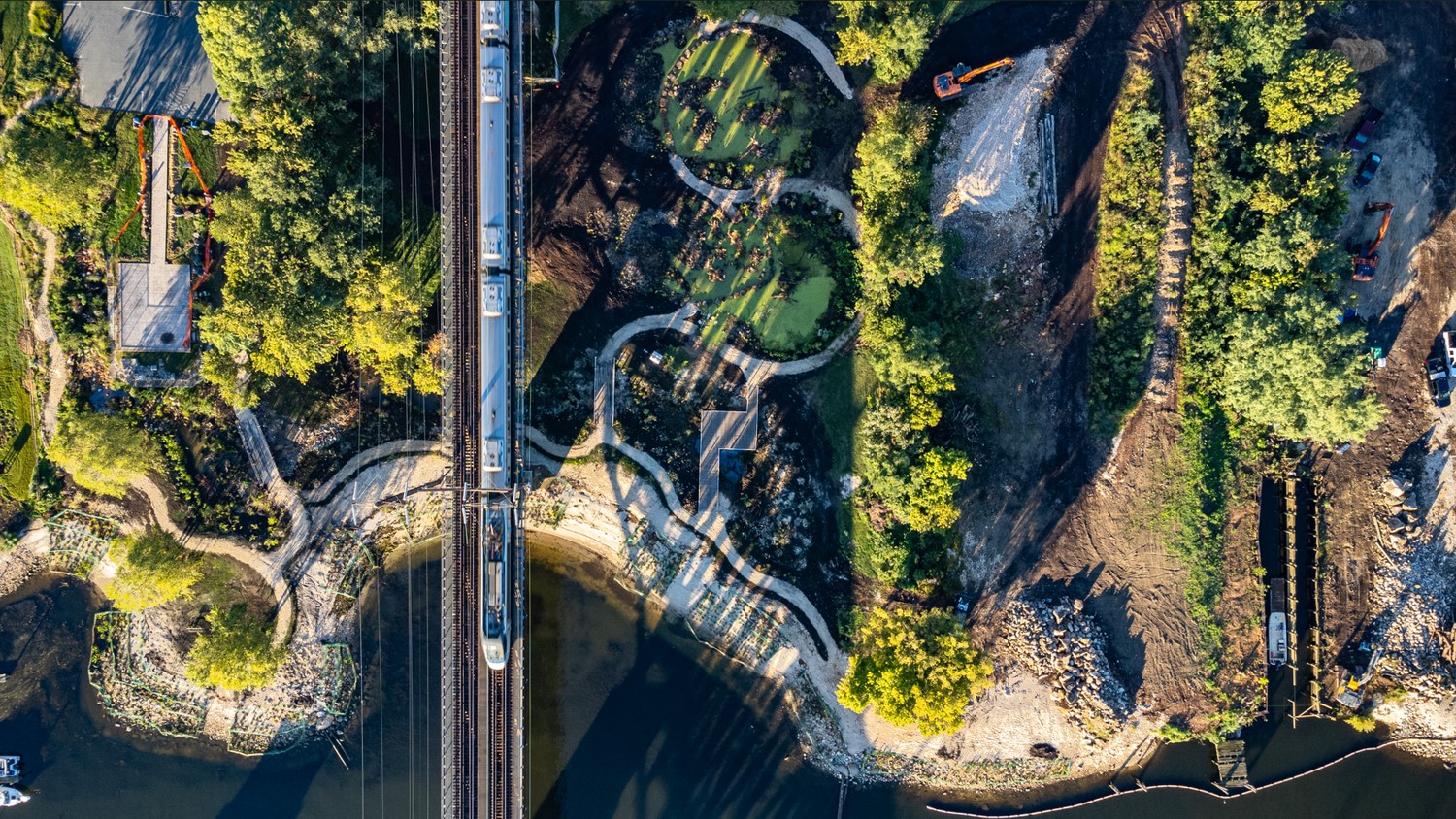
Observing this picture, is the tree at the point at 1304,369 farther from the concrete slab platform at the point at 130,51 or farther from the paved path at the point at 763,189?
the concrete slab platform at the point at 130,51

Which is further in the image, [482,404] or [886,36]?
[886,36]

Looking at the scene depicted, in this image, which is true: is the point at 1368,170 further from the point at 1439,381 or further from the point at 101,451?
the point at 101,451

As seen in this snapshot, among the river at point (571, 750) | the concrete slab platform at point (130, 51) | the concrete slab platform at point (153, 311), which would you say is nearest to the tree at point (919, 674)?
the river at point (571, 750)

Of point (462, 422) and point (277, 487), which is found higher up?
point (462, 422)

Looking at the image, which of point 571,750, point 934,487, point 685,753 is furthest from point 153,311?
point 934,487

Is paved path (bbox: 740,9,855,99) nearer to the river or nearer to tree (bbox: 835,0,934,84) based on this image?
tree (bbox: 835,0,934,84)

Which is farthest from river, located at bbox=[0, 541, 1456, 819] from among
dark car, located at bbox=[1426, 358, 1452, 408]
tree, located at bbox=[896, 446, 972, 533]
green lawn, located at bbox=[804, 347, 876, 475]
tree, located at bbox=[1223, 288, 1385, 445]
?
dark car, located at bbox=[1426, 358, 1452, 408]
